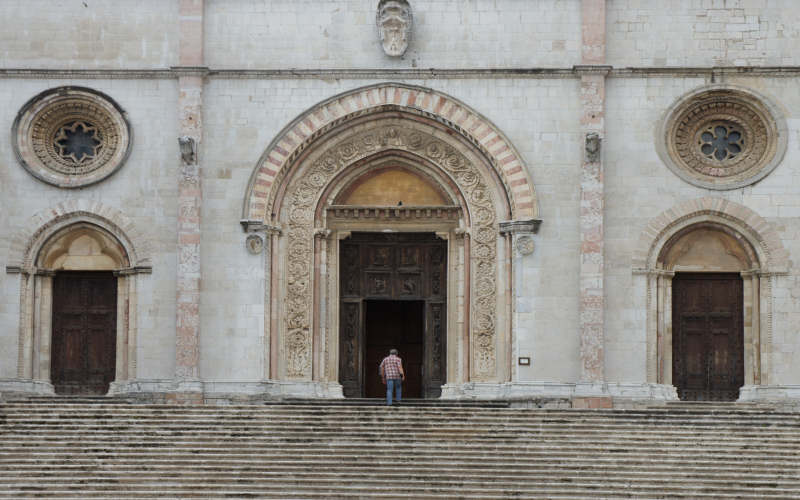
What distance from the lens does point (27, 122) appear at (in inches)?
1126

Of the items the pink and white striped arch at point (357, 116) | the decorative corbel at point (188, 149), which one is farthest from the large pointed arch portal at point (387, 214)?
the decorative corbel at point (188, 149)

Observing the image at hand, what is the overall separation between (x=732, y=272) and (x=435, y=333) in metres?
5.93

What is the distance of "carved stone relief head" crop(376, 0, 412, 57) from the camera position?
28.3 metres

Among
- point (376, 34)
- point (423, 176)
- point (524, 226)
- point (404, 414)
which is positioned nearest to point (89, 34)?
point (376, 34)

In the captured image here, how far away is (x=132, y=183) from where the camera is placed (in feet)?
93.7

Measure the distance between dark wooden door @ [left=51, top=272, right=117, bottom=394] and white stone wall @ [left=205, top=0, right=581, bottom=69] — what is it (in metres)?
4.96

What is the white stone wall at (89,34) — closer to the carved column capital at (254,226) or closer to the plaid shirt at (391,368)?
the carved column capital at (254,226)

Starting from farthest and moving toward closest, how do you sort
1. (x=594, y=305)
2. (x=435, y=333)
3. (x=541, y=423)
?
(x=435, y=333) < (x=594, y=305) < (x=541, y=423)

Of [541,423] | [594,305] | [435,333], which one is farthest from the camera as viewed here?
[435,333]

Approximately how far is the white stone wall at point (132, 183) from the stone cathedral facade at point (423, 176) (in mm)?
46

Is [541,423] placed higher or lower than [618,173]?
lower

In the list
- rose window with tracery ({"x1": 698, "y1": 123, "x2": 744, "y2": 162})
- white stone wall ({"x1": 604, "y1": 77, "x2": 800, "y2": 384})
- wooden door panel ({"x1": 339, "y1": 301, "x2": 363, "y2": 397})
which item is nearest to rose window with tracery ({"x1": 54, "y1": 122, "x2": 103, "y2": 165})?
wooden door panel ({"x1": 339, "y1": 301, "x2": 363, "y2": 397})

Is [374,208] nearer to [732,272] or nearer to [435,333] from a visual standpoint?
[435,333]

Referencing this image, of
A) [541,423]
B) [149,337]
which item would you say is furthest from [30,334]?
[541,423]
